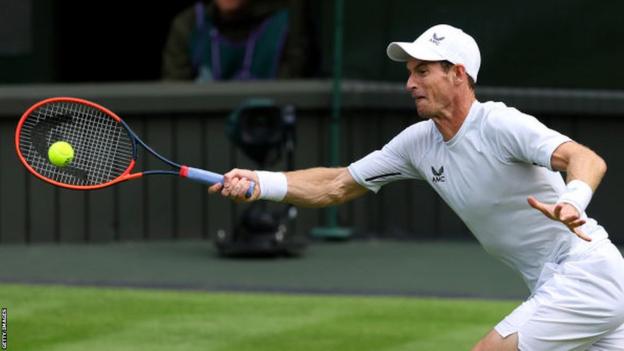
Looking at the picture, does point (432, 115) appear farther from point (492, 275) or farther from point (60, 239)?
point (60, 239)

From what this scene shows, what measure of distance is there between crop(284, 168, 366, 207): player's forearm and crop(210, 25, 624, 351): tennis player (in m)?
0.40

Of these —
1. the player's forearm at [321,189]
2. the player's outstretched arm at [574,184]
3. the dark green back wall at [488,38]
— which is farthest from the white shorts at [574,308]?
the dark green back wall at [488,38]

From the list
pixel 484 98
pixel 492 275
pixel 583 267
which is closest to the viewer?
pixel 583 267

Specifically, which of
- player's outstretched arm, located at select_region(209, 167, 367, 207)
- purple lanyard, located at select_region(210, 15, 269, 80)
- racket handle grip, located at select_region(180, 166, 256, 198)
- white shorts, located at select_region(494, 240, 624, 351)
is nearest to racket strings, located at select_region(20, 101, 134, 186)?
racket handle grip, located at select_region(180, 166, 256, 198)

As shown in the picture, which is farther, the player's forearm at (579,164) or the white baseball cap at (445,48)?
the white baseball cap at (445,48)

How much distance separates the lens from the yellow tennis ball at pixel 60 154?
6.62 metres

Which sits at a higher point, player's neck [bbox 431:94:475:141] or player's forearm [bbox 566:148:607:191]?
player's neck [bbox 431:94:475:141]

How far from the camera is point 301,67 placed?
41.4ft

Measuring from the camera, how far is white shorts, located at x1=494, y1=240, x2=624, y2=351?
5.82 metres

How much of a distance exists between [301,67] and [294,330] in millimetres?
4190

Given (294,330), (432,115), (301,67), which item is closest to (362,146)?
(301,67)

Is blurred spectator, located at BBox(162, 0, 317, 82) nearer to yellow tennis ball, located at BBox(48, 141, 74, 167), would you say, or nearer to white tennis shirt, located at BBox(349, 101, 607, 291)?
yellow tennis ball, located at BBox(48, 141, 74, 167)

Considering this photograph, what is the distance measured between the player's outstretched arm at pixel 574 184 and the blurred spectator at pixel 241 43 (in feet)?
22.7

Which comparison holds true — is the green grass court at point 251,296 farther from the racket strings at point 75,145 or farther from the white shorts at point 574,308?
the white shorts at point 574,308
